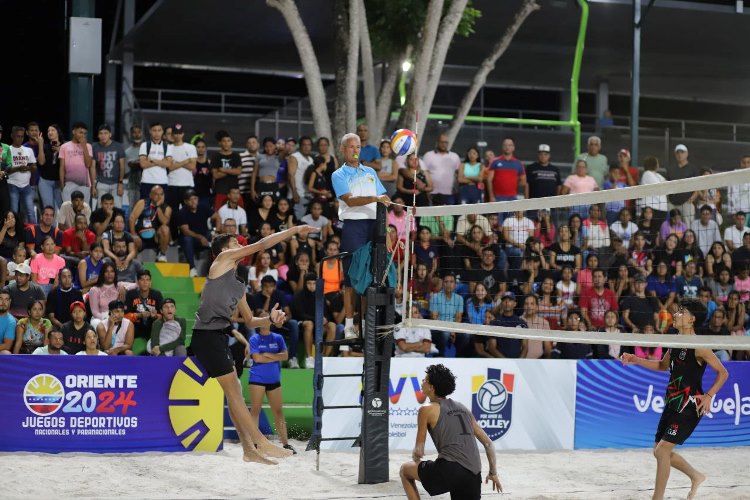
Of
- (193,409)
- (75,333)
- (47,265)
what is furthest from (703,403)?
(47,265)

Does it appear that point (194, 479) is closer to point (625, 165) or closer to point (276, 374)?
point (276, 374)

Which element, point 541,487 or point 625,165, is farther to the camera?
point 625,165

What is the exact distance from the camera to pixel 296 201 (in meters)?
13.9

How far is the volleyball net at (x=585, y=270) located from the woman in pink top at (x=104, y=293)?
318 cm

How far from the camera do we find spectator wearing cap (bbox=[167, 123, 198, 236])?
1362 cm

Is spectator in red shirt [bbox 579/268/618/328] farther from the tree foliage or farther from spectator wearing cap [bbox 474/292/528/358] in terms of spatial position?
the tree foliage

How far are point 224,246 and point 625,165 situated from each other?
28.8 ft

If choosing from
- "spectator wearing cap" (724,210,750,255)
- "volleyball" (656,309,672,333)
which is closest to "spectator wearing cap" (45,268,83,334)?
"volleyball" (656,309,672,333)

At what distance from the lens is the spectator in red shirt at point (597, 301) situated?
12438 millimetres

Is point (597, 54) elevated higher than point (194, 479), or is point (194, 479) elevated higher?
point (597, 54)

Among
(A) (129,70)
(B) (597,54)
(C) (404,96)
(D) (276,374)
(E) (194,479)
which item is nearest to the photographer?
(E) (194,479)

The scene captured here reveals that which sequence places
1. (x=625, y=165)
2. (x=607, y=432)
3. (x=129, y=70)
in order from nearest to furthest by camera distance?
(x=607, y=432)
(x=625, y=165)
(x=129, y=70)

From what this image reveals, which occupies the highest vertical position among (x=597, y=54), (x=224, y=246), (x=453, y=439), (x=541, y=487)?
(x=597, y=54)

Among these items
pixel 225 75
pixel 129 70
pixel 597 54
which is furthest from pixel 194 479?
pixel 225 75
